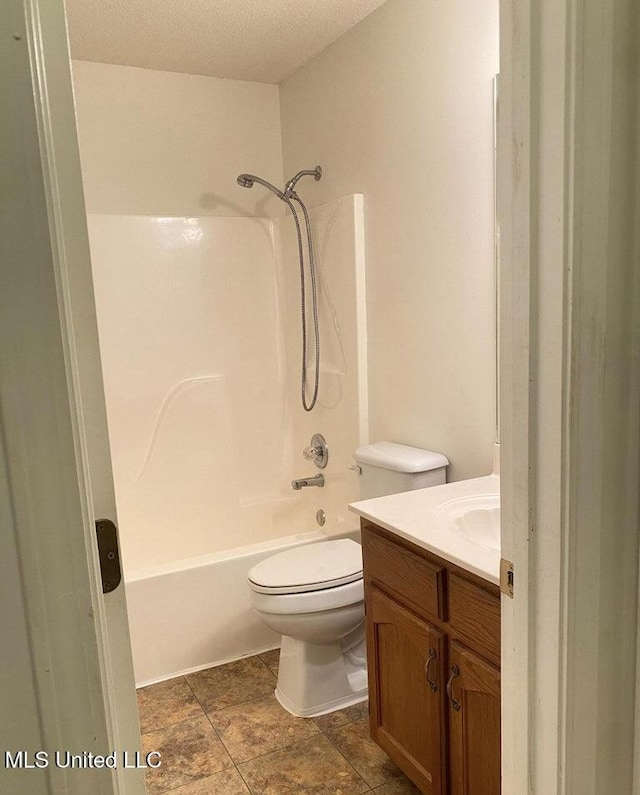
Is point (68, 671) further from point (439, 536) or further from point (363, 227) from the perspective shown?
point (363, 227)

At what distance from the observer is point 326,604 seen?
206 cm

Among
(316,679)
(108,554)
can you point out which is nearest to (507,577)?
(108,554)

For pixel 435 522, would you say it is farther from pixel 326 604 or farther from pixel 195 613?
pixel 195 613

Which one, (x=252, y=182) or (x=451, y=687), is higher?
(x=252, y=182)

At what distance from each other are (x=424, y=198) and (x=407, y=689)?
1.50 m

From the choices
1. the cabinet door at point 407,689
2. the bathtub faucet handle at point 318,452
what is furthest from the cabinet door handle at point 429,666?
the bathtub faucet handle at point 318,452

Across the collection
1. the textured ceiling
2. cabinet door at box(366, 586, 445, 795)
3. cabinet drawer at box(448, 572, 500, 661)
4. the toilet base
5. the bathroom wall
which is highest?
the textured ceiling

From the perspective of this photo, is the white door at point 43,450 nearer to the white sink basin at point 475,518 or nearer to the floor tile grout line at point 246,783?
the white sink basin at point 475,518

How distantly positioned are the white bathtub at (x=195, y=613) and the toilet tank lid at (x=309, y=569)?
0.78 feet

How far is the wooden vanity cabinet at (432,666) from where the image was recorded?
136 cm

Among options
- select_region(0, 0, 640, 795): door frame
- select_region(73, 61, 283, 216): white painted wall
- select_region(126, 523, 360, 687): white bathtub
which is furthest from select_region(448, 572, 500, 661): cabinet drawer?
select_region(73, 61, 283, 216): white painted wall

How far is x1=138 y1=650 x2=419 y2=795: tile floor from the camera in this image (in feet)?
6.01

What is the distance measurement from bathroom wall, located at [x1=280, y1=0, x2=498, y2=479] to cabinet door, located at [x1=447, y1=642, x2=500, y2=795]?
0.74 m
